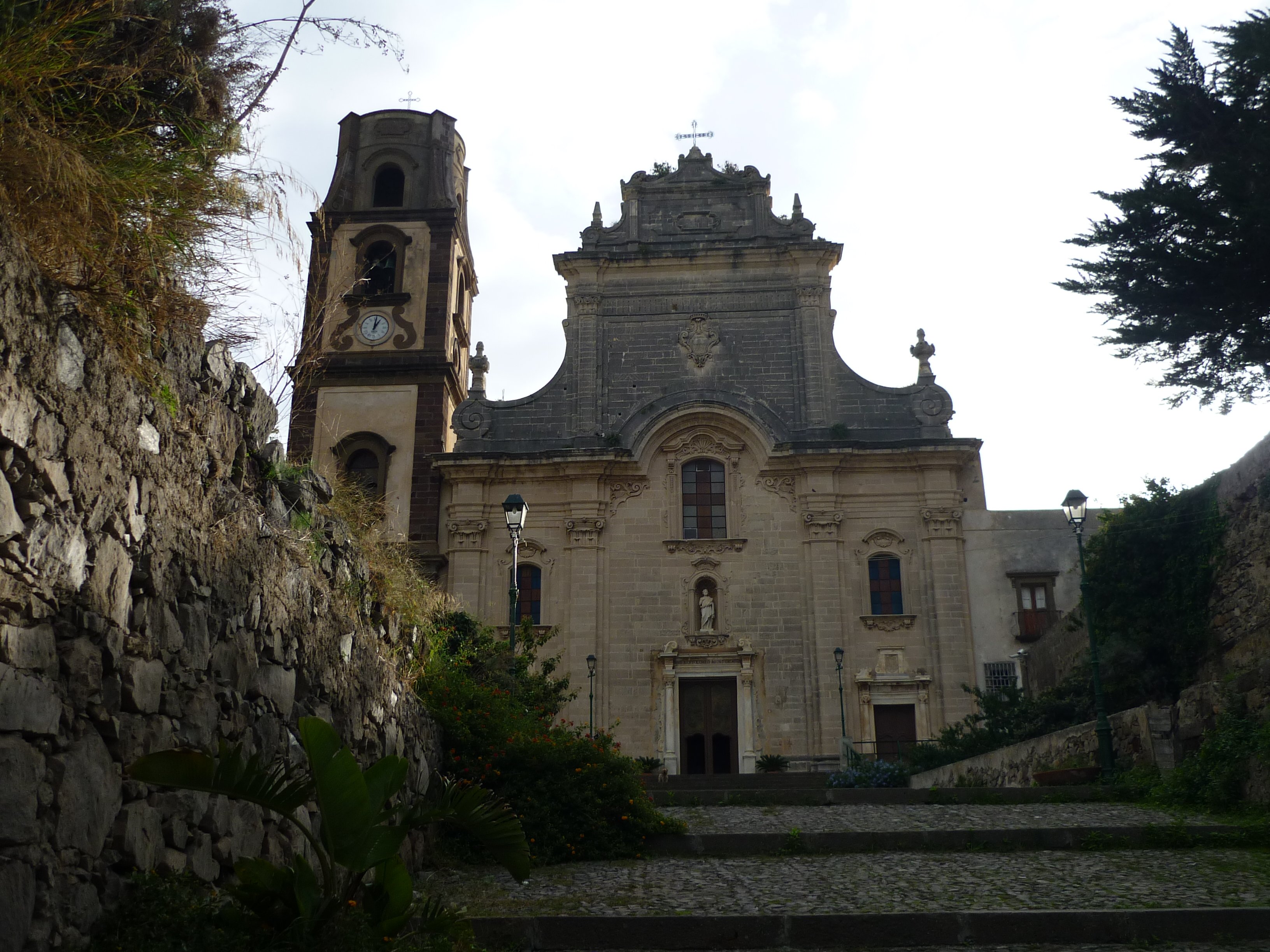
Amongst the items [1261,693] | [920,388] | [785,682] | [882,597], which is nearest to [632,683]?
[785,682]

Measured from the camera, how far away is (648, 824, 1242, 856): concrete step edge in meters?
9.35

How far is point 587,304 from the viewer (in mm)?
28656

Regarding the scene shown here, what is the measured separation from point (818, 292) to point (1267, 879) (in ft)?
72.7

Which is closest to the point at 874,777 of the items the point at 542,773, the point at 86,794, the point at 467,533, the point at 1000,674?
the point at 1000,674

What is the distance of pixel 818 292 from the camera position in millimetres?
28375

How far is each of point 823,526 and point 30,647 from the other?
23106mm

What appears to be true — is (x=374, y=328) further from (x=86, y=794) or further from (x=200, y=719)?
(x=86, y=794)

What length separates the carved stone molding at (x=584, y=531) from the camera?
26.1m

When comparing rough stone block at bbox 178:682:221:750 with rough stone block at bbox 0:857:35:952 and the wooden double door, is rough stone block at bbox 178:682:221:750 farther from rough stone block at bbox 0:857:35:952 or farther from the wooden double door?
the wooden double door

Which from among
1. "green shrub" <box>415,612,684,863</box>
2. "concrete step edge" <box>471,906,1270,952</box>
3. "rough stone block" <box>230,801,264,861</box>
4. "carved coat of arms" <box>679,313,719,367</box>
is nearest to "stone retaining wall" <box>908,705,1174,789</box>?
"green shrub" <box>415,612,684,863</box>

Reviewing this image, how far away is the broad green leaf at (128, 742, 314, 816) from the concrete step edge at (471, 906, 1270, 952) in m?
2.18

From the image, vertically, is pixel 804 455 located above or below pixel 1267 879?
above

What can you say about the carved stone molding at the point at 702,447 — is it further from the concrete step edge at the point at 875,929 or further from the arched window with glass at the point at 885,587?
the concrete step edge at the point at 875,929

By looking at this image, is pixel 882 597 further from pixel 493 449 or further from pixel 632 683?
pixel 493 449
